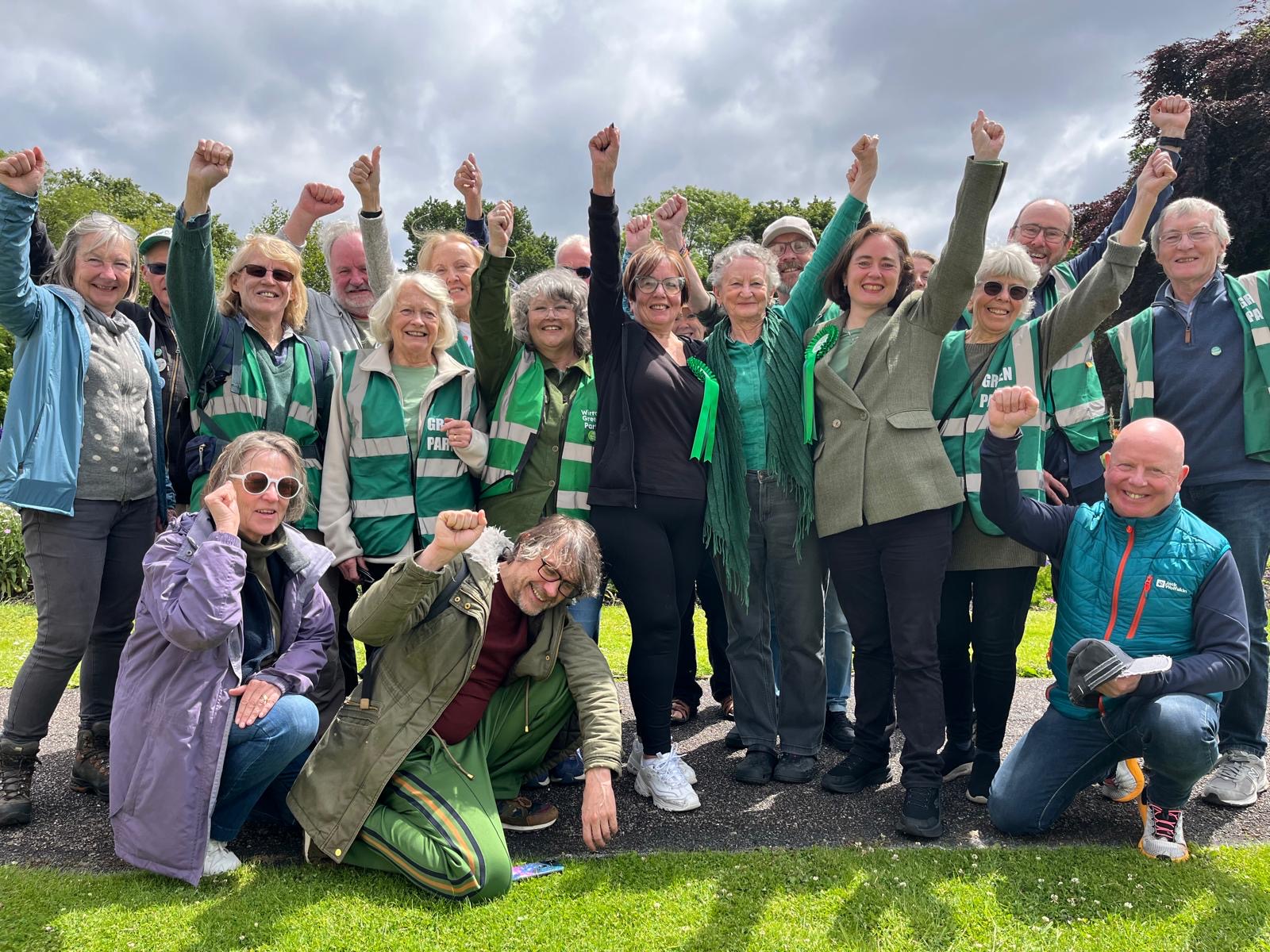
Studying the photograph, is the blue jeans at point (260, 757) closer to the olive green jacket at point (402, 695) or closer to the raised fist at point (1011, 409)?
the olive green jacket at point (402, 695)

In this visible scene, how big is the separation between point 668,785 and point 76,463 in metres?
3.20

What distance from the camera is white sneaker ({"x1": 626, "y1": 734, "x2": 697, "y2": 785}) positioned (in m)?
4.45

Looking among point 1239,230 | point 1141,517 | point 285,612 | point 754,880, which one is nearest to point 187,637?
point 285,612

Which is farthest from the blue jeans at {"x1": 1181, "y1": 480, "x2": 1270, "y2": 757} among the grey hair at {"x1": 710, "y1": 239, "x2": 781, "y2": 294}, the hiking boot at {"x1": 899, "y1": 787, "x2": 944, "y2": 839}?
the grey hair at {"x1": 710, "y1": 239, "x2": 781, "y2": 294}

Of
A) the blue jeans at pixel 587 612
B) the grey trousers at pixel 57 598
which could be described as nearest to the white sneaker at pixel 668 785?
the blue jeans at pixel 587 612

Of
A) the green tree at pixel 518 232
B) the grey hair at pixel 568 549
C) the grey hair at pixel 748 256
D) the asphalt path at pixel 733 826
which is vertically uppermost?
the green tree at pixel 518 232

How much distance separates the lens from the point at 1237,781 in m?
4.32

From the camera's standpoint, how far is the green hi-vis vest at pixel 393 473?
4363mm

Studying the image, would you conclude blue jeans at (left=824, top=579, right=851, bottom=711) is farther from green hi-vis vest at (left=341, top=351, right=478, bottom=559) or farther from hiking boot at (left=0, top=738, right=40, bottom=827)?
hiking boot at (left=0, top=738, right=40, bottom=827)

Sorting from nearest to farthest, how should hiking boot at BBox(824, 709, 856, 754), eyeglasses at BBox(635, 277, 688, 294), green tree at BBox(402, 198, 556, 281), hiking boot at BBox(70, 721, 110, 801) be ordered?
hiking boot at BBox(70, 721, 110, 801), eyeglasses at BBox(635, 277, 688, 294), hiking boot at BBox(824, 709, 856, 754), green tree at BBox(402, 198, 556, 281)

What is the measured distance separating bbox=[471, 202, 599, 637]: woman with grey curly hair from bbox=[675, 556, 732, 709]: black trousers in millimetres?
985

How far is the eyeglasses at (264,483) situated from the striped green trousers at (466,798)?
122 centimetres

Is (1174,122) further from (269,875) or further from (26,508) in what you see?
(26,508)

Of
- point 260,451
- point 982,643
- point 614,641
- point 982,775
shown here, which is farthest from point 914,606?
point 614,641
